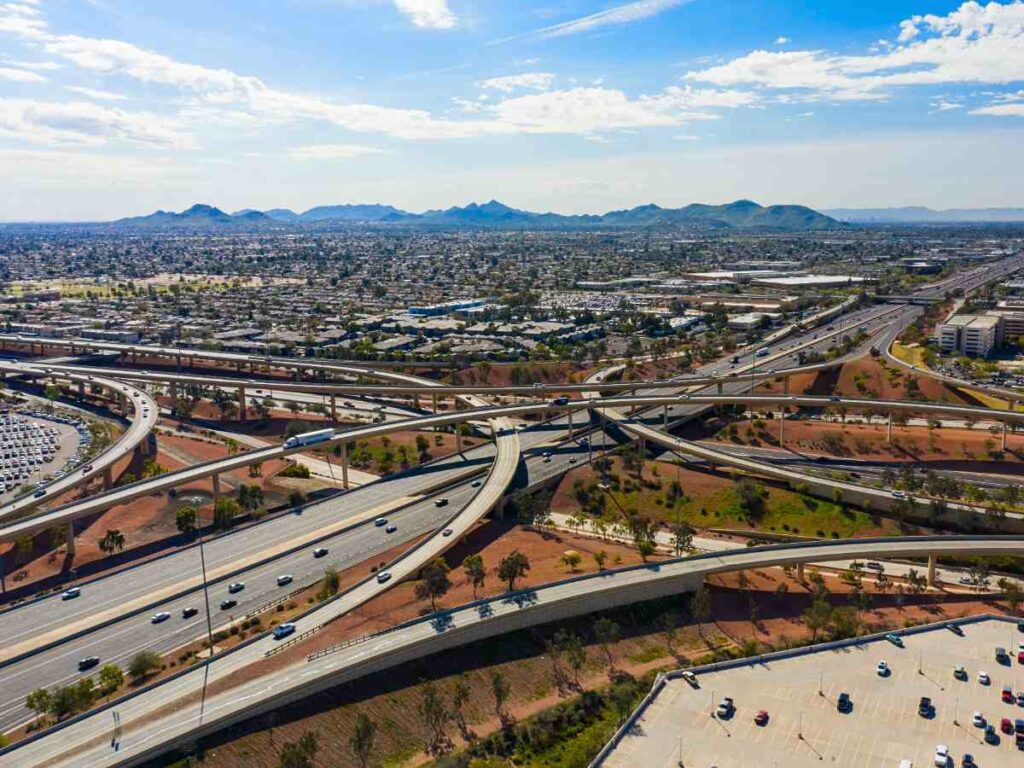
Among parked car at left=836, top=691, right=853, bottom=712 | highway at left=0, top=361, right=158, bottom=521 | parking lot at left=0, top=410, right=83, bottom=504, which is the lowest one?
parking lot at left=0, top=410, right=83, bottom=504

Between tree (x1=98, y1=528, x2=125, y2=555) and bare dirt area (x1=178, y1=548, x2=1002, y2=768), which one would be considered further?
tree (x1=98, y1=528, x2=125, y2=555)

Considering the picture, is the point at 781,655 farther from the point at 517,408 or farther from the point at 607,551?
the point at 517,408

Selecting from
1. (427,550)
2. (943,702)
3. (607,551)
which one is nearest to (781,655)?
A: (943,702)

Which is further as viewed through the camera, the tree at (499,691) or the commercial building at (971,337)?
the commercial building at (971,337)

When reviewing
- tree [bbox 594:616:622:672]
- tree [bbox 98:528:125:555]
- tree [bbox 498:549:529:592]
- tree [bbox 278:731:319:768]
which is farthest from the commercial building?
tree [bbox 278:731:319:768]

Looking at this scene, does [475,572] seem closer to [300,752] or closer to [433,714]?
[433,714]

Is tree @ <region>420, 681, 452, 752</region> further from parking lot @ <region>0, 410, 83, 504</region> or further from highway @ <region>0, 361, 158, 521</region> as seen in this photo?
parking lot @ <region>0, 410, 83, 504</region>

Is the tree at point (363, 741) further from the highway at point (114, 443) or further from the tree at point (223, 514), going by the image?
the highway at point (114, 443)

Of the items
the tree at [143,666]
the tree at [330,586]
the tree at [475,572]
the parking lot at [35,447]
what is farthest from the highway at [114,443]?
the tree at [475,572]
